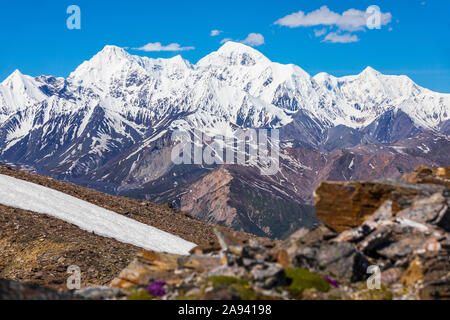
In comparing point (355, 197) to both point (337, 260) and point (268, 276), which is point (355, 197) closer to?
point (337, 260)

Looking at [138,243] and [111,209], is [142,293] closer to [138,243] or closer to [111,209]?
[138,243]

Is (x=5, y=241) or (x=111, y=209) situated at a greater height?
(x=111, y=209)

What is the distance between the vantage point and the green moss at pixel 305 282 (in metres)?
17.5

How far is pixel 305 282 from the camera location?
17.8 meters

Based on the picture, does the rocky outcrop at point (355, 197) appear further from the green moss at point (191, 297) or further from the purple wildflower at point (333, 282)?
the green moss at point (191, 297)

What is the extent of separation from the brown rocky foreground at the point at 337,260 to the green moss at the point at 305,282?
0.04 m

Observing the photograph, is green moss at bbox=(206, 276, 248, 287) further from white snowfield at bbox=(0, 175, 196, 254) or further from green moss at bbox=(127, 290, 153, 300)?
white snowfield at bbox=(0, 175, 196, 254)

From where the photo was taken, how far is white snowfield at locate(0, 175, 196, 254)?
46.9 metres

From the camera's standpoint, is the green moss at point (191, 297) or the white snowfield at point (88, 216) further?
the white snowfield at point (88, 216)

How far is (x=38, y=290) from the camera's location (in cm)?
1512

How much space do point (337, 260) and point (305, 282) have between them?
7.01 ft

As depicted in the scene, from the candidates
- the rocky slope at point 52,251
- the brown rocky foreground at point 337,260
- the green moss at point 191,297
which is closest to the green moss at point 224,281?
the brown rocky foreground at point 337,260

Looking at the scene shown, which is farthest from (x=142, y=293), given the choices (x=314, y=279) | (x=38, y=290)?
(x=314, y=279)
